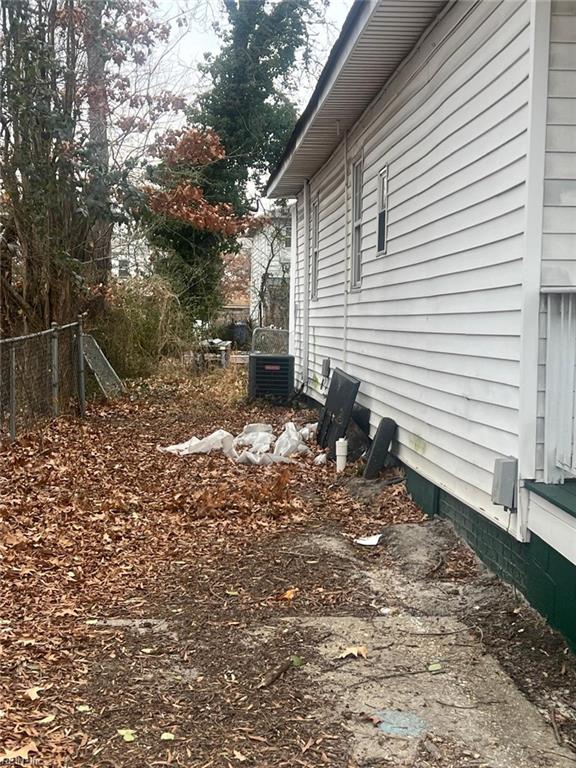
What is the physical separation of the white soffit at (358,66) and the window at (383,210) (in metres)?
0.89

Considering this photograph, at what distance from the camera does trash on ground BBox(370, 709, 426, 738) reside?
306 cm

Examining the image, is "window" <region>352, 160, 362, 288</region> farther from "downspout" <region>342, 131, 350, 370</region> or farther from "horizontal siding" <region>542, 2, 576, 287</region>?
"horizontal siding" <region>542, 2, 576, 287</region>

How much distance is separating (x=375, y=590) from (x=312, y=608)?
477 millimetres

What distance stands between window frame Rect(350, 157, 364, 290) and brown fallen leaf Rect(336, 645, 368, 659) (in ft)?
19.2

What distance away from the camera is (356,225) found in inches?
367

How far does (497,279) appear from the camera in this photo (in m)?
4.55

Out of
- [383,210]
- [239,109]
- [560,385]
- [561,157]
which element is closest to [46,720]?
[560,385]

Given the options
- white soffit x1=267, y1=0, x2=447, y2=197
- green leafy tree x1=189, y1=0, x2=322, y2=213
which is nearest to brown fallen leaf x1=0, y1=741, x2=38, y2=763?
white soffit x1=267, y1=0, x2=447, y2=197

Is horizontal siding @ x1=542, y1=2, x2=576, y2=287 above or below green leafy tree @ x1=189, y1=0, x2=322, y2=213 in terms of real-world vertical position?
below

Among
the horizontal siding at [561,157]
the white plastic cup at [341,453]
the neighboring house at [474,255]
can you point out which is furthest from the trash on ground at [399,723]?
the white plastic cup at [341,453]

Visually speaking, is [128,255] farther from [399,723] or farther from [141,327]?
[399,723]

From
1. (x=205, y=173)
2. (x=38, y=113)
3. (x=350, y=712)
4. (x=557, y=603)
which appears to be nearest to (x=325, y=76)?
(x=38, y=113)

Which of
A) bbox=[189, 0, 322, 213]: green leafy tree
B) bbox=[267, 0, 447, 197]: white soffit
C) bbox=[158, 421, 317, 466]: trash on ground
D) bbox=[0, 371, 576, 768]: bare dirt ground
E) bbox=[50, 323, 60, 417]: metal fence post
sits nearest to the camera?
bbox=[0, 371, 576, 768]: bare dirt ground

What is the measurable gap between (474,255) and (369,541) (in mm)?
2179
